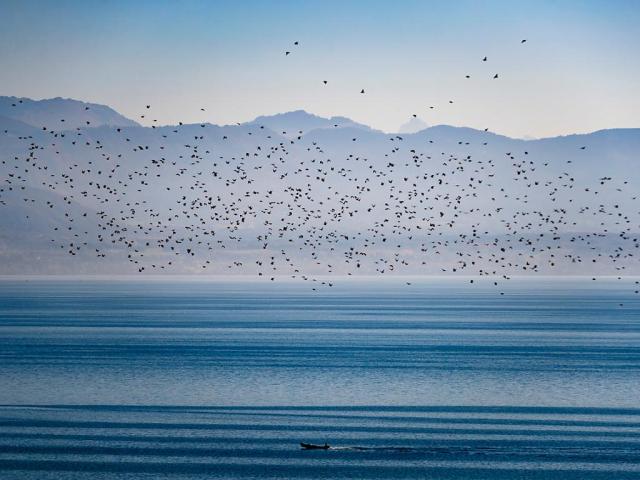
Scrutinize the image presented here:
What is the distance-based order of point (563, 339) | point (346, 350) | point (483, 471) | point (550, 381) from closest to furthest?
point (483, 471) < point (550, 381) < point (346, 350) < point (563, 339)

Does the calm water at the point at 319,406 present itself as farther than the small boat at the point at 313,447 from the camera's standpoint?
No

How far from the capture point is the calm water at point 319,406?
47.5 meters

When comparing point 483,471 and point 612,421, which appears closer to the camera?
point 483,471

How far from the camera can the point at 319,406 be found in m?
64.9

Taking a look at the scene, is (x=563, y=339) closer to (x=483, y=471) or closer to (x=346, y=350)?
(x=346, y=350)

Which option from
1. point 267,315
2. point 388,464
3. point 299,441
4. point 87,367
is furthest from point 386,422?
point 267,315

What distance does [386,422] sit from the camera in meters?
58.4

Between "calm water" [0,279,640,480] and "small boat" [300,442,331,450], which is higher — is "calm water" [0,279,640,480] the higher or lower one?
the lower one

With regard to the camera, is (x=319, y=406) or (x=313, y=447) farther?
(x=319, y=406)

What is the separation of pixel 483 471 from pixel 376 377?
33.8 metres

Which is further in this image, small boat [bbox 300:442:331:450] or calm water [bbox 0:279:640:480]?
small boat [bbox 300:442:331:450]

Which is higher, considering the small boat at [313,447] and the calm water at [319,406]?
the small boat at [313,447]

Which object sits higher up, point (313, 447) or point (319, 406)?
point (313, 447)

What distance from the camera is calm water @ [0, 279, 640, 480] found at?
4753 centimetres
